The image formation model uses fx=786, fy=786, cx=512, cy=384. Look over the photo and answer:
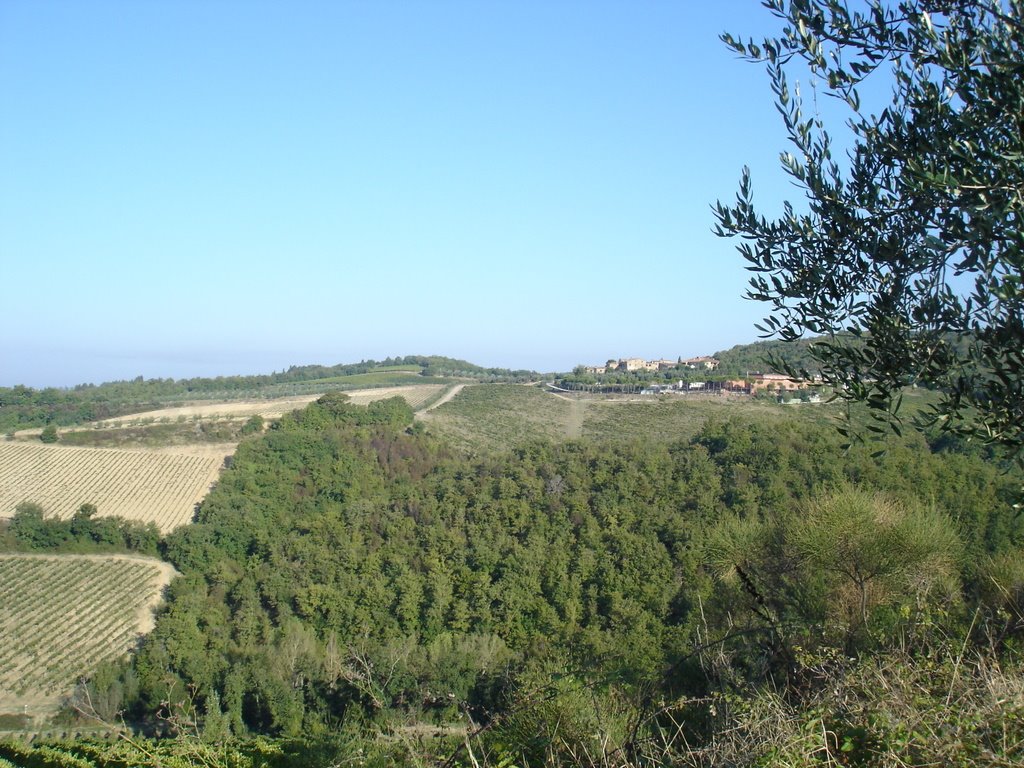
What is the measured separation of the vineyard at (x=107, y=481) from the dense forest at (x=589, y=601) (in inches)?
93.3

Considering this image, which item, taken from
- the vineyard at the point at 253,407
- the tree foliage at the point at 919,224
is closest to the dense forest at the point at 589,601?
the tree foliage at the point at 919,224

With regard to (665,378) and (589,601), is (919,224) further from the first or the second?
(665,378)

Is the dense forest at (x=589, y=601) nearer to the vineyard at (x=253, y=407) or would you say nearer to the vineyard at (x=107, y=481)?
the vineyard at (x=107, y=481)

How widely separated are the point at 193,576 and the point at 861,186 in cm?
2677

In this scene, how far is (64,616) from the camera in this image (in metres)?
23.1

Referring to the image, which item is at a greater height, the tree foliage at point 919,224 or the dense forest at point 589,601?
the tree foliage at point 919,224

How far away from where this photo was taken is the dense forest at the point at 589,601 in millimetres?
3535

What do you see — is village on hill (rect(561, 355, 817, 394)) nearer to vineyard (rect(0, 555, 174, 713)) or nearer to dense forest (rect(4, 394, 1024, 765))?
dense forest (rect(4, 394, 1024, 765))

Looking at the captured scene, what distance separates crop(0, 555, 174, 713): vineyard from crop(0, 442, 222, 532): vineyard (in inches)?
139

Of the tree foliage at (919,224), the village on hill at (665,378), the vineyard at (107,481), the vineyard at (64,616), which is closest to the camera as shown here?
the tree foliage at (919,224)

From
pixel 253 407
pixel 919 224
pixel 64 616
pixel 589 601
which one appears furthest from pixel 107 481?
pixel 919 224

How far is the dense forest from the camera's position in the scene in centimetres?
354

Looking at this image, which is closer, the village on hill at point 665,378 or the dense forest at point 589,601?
the dense forest at point 589,601

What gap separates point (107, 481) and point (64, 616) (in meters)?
12.9
